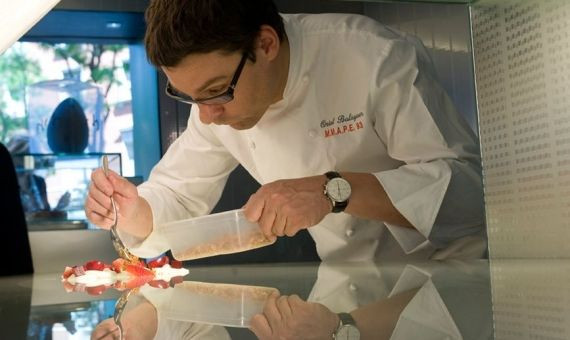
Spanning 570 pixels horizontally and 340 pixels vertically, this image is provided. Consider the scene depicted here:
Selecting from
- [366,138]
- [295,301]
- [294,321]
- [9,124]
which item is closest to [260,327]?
[294,321]

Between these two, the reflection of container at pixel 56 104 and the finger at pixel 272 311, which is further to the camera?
the reflection of container at pixel 56 104

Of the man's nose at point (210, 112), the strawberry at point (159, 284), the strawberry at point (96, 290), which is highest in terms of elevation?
the man's nose at point (210, 112)

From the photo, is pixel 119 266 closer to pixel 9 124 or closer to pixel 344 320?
pixel 344 320

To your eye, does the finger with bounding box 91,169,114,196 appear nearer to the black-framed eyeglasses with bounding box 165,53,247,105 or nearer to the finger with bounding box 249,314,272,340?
the black-framed eyeglasses with bounding box 165,53,247,105

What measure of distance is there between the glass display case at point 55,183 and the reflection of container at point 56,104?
0.12 m

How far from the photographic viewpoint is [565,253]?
1056 mm

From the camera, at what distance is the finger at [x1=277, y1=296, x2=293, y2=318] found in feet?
1.78

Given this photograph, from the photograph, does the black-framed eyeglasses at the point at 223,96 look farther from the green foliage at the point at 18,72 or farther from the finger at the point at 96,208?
the green foliage at the point at 18,72

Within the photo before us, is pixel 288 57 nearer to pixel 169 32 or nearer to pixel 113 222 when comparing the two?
pixel 169 32

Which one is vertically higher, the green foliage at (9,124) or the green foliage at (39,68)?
the green foliage at (39,68)

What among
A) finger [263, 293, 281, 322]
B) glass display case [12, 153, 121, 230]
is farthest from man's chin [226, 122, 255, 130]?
glass display case [12, 153, 121, 230]

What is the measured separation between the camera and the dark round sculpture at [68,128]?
2732 millimetres

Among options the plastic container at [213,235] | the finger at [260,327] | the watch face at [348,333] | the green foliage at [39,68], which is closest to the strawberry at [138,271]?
the plastic container at [213,235]

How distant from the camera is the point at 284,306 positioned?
60 cm
